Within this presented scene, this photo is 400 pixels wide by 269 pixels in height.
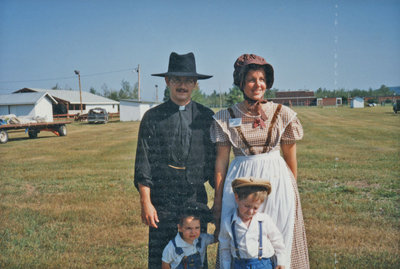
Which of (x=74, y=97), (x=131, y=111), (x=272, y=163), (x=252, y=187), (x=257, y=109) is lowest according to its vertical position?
(x=252, y=187)

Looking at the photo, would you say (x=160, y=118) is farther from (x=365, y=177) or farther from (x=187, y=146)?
(x=365, y=177)

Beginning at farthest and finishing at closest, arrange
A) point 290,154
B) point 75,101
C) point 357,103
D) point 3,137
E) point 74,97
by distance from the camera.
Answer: point 357,103 < point 74,97 < point 75,101 < point 3,137 < point 290,154

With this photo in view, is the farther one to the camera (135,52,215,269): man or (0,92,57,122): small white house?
(0,92,57,122): small white house

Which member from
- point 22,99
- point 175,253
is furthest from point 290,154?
point 22,99

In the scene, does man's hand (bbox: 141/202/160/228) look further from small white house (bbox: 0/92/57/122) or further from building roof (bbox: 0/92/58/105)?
building roof (bbox: 0/92/58/105)

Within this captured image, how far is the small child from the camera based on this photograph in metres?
2.40

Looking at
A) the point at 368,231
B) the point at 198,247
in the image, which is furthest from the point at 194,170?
the point at 368,231

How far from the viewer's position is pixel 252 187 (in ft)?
6.90

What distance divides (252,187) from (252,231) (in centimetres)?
30

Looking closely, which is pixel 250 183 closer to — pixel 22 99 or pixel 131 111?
pixel 131 111

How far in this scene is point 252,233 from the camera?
2.15 m

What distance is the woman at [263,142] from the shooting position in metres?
2.23

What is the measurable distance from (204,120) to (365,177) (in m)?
5.57

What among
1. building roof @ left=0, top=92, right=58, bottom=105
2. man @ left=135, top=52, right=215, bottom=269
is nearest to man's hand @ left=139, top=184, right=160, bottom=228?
man @ left=135, top=52, right=215, bottom=269
